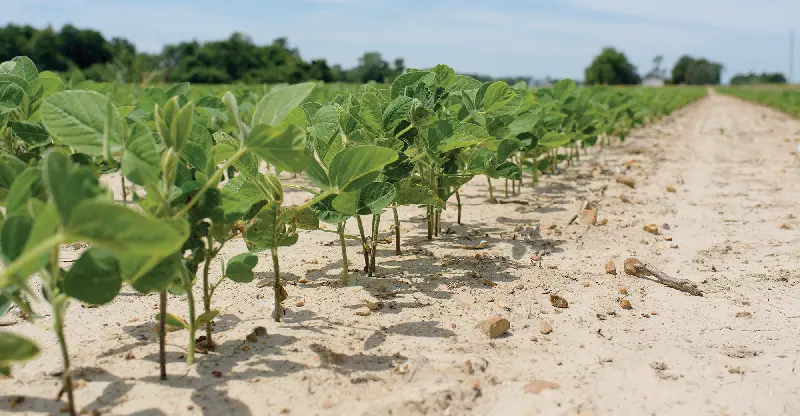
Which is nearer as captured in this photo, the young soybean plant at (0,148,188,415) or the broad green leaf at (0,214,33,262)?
the young soybean plant at (0,148,188,415)

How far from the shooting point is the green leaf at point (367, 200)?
2.05m

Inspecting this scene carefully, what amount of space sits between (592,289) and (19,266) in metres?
2.05

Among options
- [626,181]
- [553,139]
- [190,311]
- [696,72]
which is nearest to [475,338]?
[190,311]

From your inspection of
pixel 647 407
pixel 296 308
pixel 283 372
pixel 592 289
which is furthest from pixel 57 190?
pixel 592 289

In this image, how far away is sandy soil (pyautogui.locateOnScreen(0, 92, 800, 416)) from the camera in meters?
1.56

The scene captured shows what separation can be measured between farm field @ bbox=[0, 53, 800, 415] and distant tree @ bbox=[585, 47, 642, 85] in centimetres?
8968

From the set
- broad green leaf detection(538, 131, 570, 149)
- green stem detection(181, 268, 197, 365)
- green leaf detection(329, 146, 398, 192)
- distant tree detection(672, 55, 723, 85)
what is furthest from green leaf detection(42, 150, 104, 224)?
distant tree detection(672, 55, 723, 85)

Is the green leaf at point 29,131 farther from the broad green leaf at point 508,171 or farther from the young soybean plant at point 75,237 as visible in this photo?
the broad green leaf at point 508,171

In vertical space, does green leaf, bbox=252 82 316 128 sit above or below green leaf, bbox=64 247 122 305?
above

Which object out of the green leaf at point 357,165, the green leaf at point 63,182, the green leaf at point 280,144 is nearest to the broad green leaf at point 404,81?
the green leaf at point 357,165

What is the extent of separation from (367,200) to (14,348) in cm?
115

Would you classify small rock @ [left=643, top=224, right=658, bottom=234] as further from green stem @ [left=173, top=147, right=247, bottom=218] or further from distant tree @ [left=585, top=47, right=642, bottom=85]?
distant tree @ [left=585, top=47, right=642, bottom=85]

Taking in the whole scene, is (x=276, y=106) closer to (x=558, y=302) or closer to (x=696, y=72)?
(x=558, y=302)

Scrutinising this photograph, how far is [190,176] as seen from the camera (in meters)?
1.53
